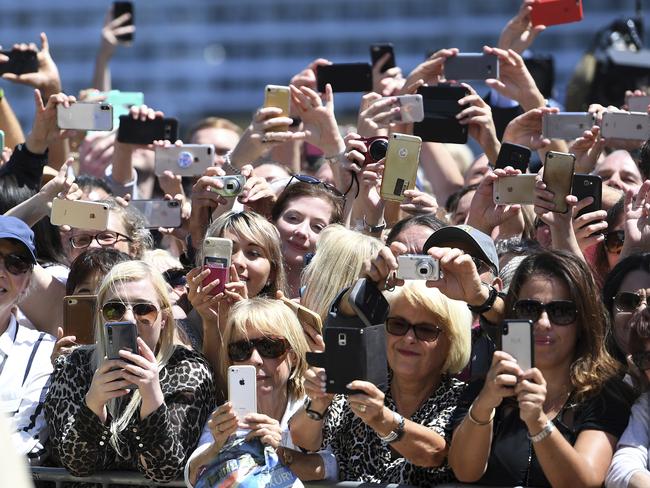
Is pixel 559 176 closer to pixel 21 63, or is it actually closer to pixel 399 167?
pixel 399 167

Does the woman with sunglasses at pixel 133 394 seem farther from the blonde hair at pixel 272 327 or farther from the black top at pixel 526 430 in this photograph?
the black top at pixel 526 430

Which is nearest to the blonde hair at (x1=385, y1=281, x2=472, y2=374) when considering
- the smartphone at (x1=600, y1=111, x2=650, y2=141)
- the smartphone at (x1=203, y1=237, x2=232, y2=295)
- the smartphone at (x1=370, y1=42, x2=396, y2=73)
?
the smartphone at (x1=203, y1=237, x2=232, y2=295)

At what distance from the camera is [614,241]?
6.28m

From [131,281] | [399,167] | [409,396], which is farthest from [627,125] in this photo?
[131,281]

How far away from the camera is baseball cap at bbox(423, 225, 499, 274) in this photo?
5359 millimetres

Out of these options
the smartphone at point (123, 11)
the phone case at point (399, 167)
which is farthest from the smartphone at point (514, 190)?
the smartphone at point (123, 11)

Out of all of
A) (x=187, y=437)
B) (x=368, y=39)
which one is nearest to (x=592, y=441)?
(x=187, y=437)

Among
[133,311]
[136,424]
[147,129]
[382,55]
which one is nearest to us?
[136,424]

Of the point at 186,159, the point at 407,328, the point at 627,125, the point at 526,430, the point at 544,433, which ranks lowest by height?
the point at 526,430

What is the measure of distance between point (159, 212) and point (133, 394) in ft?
6.11

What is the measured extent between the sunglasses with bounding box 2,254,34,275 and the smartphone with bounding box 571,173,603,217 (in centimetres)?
234

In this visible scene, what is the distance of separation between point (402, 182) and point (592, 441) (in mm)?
1770

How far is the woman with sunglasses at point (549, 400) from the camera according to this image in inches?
181

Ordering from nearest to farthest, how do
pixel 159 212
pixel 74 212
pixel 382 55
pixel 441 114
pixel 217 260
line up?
pixel 217 260 < pixel 74 212 < pixel 441 114 < pixel 159 212 < pixel 382 55
